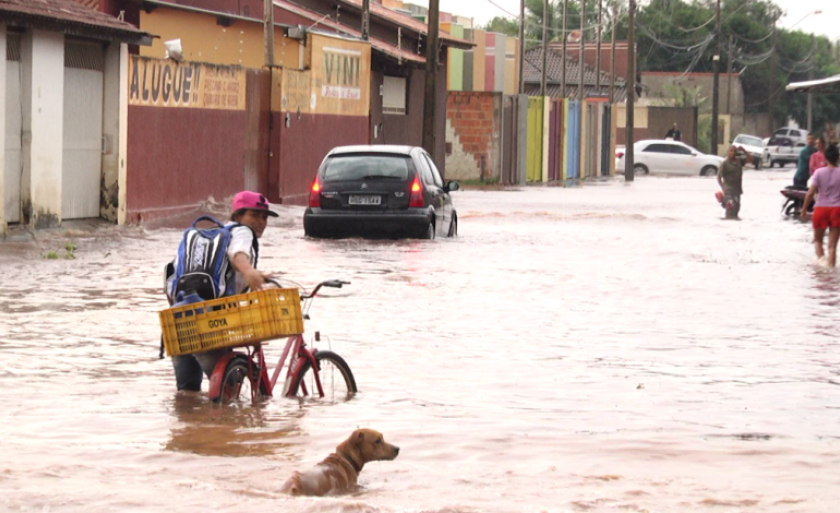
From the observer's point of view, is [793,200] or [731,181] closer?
[731,181]

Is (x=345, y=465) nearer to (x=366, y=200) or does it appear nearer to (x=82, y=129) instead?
(x=366, y=200)

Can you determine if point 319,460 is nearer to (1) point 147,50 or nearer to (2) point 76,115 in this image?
(2) point 76,115

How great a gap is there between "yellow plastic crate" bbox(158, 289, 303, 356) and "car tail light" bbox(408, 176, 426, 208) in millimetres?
12014

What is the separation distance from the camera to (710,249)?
21766 millimetres

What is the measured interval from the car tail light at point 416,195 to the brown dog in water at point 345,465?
521 inches

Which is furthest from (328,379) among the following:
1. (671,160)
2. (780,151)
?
(780,151)

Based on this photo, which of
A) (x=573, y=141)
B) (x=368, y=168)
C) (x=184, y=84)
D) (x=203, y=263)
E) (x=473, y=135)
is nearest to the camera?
(x=203, y=263)

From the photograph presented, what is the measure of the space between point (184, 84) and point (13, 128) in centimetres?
535

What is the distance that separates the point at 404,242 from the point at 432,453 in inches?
501

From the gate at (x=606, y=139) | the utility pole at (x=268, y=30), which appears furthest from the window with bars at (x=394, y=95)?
the gate at (x=606, y=139)

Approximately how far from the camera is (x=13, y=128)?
18.9 m

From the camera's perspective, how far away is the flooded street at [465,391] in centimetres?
686

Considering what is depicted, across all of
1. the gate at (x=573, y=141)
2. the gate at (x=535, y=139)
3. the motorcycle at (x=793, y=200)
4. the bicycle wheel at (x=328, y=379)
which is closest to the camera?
the bicycle wheel at (x=328, y=379)

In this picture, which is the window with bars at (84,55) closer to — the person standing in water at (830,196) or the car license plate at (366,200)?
the car license plate at (366,200)
